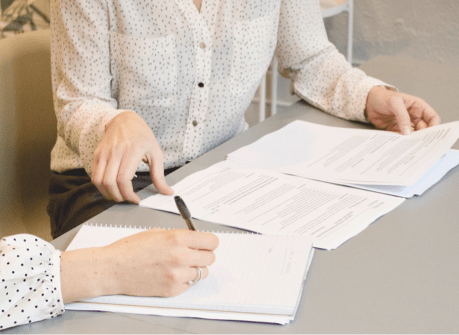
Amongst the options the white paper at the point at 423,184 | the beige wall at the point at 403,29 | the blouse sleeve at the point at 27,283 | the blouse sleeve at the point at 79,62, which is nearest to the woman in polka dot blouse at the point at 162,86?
the blouse sleeve at the point at 79,62

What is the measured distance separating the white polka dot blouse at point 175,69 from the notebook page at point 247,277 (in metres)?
0.35

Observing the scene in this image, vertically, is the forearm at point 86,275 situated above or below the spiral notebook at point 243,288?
above

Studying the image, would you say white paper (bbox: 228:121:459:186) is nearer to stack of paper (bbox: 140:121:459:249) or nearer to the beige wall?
stack of paper (bbox: 140:121:459:249)

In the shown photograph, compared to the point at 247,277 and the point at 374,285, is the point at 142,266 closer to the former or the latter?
the point at 247,277

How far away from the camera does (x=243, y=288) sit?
0.55m

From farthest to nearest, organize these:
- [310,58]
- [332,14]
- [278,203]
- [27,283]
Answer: [332,14] < [310,58] < [278,203] < [27,283]

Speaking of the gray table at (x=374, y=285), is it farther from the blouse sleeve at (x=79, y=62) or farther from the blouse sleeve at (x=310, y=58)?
the blouse sleeve at (x=310, y=58)

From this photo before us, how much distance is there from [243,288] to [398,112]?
61 centimetres

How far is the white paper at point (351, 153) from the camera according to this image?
827mm

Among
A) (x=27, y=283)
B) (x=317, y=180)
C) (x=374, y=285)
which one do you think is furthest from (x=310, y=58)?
(x=27, y=283)

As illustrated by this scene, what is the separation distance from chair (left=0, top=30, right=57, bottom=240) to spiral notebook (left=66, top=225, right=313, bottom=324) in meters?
0.47

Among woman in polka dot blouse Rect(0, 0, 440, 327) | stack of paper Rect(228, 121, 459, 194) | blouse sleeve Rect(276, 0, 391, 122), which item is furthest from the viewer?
blouse sleeve Rect(276, 0, 391, 122)

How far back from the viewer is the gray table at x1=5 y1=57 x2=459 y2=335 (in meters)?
0.51

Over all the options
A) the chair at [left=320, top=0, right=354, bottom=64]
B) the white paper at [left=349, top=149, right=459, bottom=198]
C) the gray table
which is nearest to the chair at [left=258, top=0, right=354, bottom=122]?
the chair at [left=320, top=0, right=354, bottom=64]
